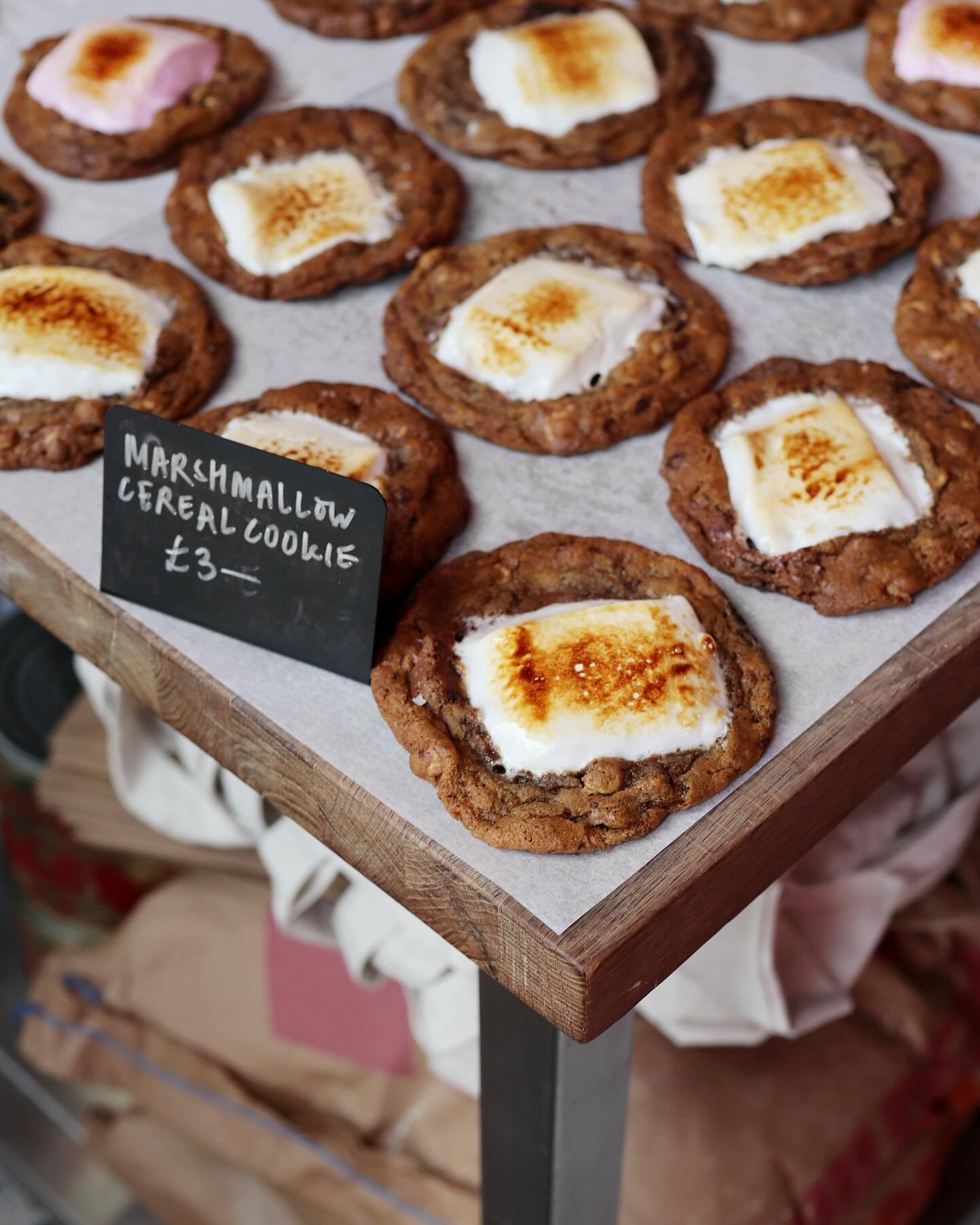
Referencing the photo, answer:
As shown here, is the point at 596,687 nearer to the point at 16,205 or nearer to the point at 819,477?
the point at 819,477

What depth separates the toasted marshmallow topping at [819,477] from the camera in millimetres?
1480

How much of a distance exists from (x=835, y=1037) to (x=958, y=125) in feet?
4.18

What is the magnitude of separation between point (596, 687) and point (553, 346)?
49cm

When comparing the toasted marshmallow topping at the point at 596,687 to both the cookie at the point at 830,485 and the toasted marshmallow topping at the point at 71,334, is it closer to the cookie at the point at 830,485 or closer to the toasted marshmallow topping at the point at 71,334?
the cookie at the point at 830,485

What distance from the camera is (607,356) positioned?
5.46 ft

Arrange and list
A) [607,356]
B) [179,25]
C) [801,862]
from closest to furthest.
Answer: [607,356], [801,862], [179,25]

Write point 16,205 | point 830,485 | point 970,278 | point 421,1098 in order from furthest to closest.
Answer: point 421,1098, point 16,205, point 970,278, point 830,485

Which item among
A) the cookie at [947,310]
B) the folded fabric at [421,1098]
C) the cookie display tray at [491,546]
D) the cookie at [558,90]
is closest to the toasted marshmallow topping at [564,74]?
the cookie at [558,90]

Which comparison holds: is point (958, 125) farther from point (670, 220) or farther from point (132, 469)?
point (132, 469)

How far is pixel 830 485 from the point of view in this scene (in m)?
1.50

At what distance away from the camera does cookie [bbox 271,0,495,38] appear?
84.9 inches

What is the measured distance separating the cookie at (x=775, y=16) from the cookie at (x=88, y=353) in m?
0.94

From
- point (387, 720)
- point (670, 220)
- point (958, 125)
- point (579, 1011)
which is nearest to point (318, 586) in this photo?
point (387, 720)

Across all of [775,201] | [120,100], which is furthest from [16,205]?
[775,201]
